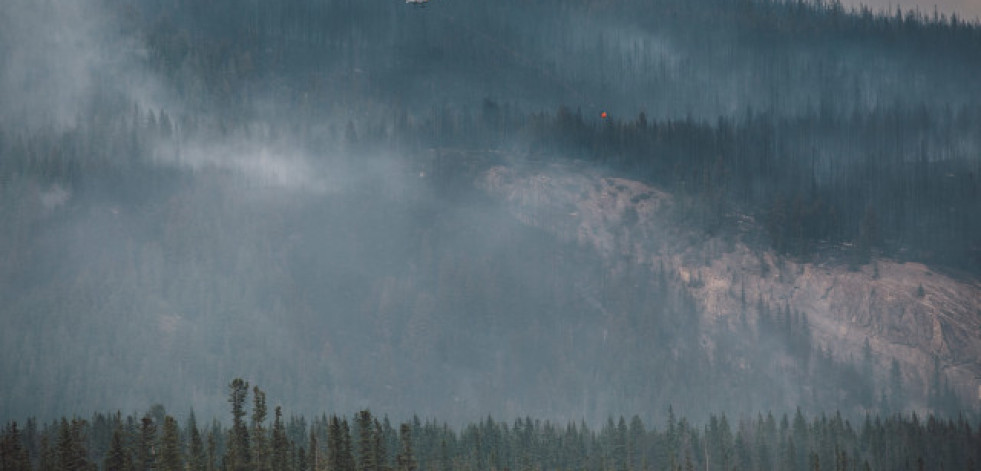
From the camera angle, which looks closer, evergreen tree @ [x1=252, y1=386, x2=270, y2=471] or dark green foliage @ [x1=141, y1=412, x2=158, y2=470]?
evergreen tree @ [x1=252, y1=386, x2=270, y2=471]

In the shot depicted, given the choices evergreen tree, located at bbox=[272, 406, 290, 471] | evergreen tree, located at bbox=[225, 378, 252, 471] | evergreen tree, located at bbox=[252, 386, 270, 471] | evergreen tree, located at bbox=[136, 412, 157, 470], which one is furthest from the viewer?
evergreen tree, located at bbox=[272, 406, 290, 471]

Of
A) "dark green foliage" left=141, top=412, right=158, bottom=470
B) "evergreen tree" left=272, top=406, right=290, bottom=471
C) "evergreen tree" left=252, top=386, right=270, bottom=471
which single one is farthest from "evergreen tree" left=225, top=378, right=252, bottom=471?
"dark green foliage" left=141, top=412, right=158, bottom=470

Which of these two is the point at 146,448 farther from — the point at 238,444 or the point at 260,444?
the point at 260,444

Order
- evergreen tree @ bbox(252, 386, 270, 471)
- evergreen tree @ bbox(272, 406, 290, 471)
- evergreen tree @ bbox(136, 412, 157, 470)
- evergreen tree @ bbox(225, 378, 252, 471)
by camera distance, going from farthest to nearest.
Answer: evergreen tree @ bbox(272, 406, 290, 471) → evergreen tree @ bbox(136, 412, 157, 470) → evergreen tree @ bbox(225, 378, 252, 471) → evergreen tree @ bbox(252, 386, 270, 471)

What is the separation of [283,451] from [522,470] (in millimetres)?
58360

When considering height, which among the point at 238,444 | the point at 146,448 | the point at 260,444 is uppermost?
the point at 238,444

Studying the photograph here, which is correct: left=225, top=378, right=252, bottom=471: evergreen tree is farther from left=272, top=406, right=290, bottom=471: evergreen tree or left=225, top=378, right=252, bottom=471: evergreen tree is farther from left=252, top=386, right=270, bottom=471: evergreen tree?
left=272, top=406, right=290, bottom=471: evergreen tree

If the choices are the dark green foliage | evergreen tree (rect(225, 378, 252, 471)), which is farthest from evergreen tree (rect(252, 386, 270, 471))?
the dark green foliage

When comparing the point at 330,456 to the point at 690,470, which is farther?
the point at 690,470

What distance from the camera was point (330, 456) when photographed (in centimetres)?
14388

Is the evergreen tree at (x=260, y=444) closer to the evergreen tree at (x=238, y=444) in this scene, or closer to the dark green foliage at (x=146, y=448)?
the evergreen tree at (x=238, y=444)

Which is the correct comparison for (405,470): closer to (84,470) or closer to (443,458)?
(84,470)

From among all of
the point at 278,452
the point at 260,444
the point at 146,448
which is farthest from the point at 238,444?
the point at 146,448

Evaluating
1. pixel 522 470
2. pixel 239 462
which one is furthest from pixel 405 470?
pixel 522 470
